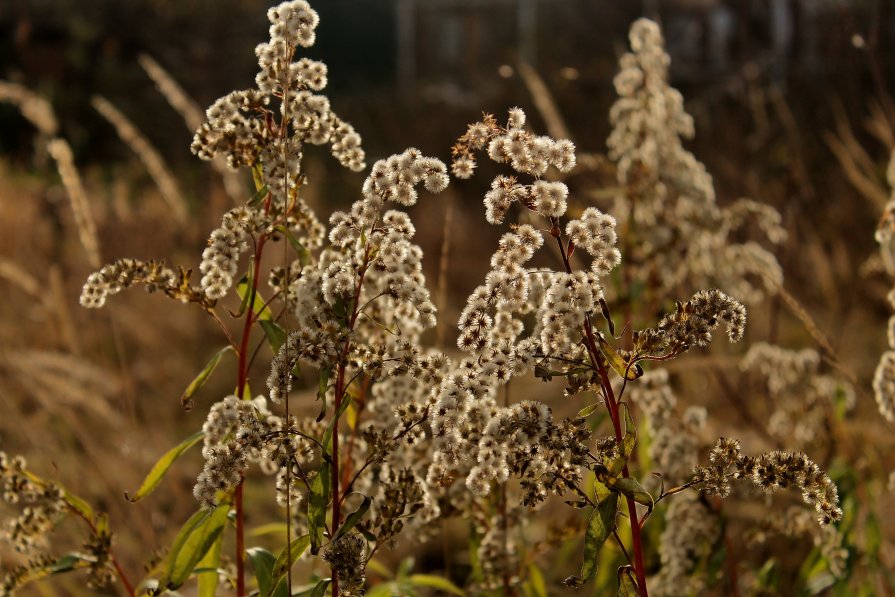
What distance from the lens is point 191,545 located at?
5.61 feet

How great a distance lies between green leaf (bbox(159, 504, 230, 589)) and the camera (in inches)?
66.1

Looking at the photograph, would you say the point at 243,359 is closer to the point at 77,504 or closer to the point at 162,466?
the point at 162,466

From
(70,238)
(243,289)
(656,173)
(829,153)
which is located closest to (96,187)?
(70,238)

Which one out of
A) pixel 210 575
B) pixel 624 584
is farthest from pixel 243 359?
pixel 624 584

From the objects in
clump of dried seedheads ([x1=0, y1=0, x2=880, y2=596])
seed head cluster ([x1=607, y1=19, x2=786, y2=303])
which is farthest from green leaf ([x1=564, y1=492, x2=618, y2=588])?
seed head cluster ([x1=607, y1=19, x2=786, y2=303])

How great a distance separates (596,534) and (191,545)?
0.71 metres

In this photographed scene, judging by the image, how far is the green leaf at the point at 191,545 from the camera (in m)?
1.68

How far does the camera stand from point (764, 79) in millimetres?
5961

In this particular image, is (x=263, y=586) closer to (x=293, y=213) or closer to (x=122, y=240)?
(x=293, y=213)

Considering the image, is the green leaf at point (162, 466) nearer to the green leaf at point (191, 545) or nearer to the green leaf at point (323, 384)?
the green leaf at point (191, 545)

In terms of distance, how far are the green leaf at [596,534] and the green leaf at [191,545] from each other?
645 mm

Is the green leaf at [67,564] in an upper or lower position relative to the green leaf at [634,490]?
lower

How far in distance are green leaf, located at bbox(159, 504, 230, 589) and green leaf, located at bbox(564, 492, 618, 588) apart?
2.12 feet

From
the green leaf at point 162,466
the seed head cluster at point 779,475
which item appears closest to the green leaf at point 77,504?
the green leaf at point 162,466
